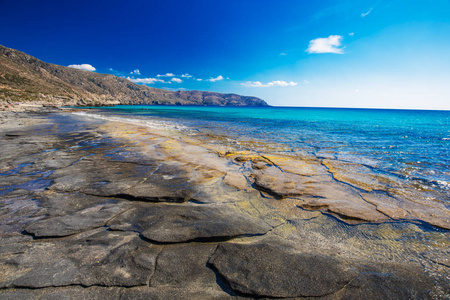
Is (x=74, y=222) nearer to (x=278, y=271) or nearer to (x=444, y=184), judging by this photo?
(x=278, y=271)

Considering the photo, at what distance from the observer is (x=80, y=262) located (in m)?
3.36

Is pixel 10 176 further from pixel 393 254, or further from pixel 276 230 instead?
pixel 393 254

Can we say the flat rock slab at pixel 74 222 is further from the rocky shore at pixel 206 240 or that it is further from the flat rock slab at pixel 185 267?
the flat rock slab at pixel 185 267

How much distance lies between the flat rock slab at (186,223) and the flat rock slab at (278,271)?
55 centimetres

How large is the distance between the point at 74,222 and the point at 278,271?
4.78 meters

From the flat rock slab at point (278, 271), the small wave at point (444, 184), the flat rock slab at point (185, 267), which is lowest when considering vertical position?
the small wave at point (444, 184)

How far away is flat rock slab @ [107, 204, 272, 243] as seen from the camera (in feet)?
13.8

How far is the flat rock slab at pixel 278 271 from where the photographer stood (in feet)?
9.75

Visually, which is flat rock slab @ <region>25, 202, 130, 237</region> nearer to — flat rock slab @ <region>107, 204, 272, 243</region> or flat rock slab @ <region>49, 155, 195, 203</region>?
flat rock slab @ <region>107, 204, 272, 243</region>

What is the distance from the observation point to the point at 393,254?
4.07 meters

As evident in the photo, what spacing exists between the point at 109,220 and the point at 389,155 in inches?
708

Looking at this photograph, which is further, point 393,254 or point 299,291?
point 393,254

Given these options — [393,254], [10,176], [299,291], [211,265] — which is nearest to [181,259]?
[211,265]

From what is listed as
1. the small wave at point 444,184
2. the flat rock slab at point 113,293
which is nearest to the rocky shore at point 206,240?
the flat rock slab at point 113,293
